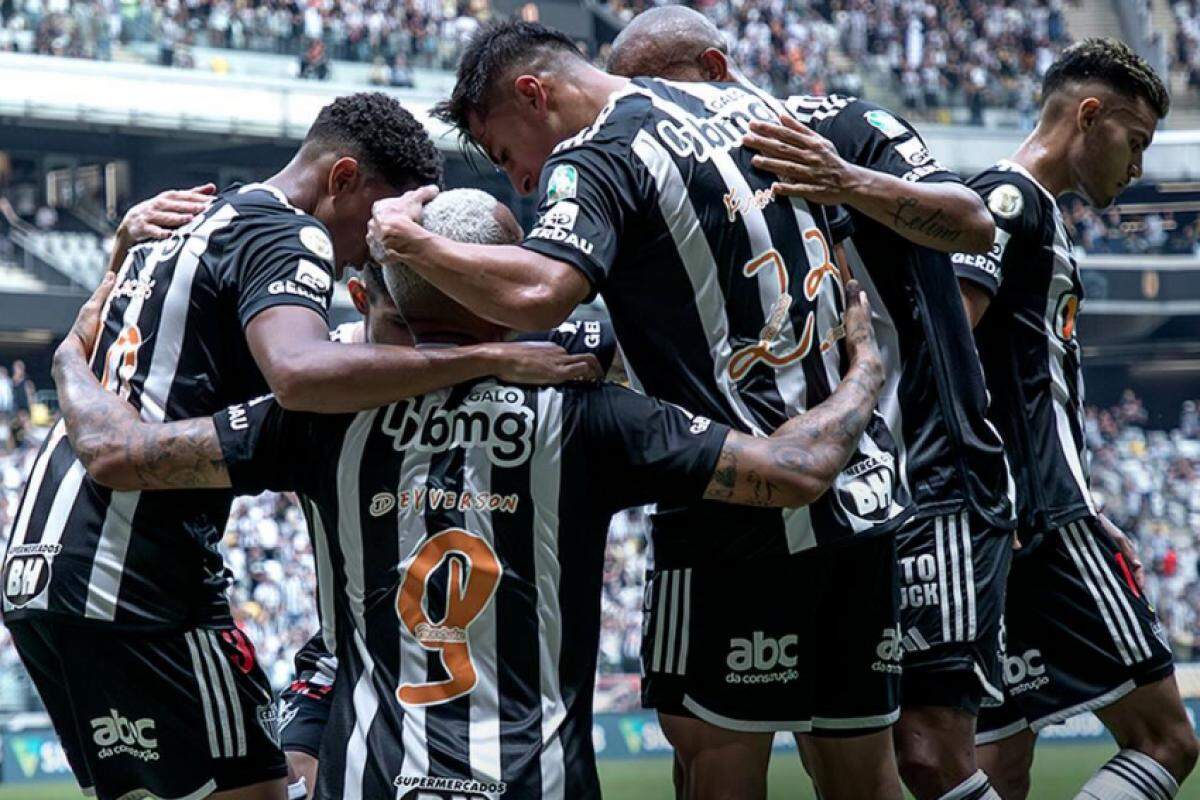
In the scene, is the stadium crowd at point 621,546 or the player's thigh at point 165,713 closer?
the player's thigh at point 165,713

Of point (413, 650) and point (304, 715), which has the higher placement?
point (413, 650)

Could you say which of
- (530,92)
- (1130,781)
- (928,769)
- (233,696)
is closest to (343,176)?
(530,92)

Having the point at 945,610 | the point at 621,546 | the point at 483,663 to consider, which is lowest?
the point at 621,546

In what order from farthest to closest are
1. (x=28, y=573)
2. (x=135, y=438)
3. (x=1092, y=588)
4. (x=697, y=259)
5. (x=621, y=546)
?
(x=621, y=546) < (x=1092, y=588) < (x=28, y=573) < (x=697, y=259) < (x=135, y=438)

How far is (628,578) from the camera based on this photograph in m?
19.0

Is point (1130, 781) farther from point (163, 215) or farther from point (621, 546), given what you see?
point (621, 546)

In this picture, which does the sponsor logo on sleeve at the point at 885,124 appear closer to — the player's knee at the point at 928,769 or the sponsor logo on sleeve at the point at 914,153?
the sponsor logo on sleeve at the point at 914,153

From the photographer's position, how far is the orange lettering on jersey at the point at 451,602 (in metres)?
2.84

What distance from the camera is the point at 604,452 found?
296 centimetres

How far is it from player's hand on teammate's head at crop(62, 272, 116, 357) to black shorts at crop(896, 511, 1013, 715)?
80.8 inches

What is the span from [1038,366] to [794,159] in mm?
1469

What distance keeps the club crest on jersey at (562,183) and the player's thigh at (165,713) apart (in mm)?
1387

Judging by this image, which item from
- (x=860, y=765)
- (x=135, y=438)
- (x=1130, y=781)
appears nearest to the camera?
(x=135, y=438)

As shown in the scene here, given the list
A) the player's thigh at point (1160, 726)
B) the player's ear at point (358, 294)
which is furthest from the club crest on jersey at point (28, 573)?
the player's thigh at point (1160, 726)
